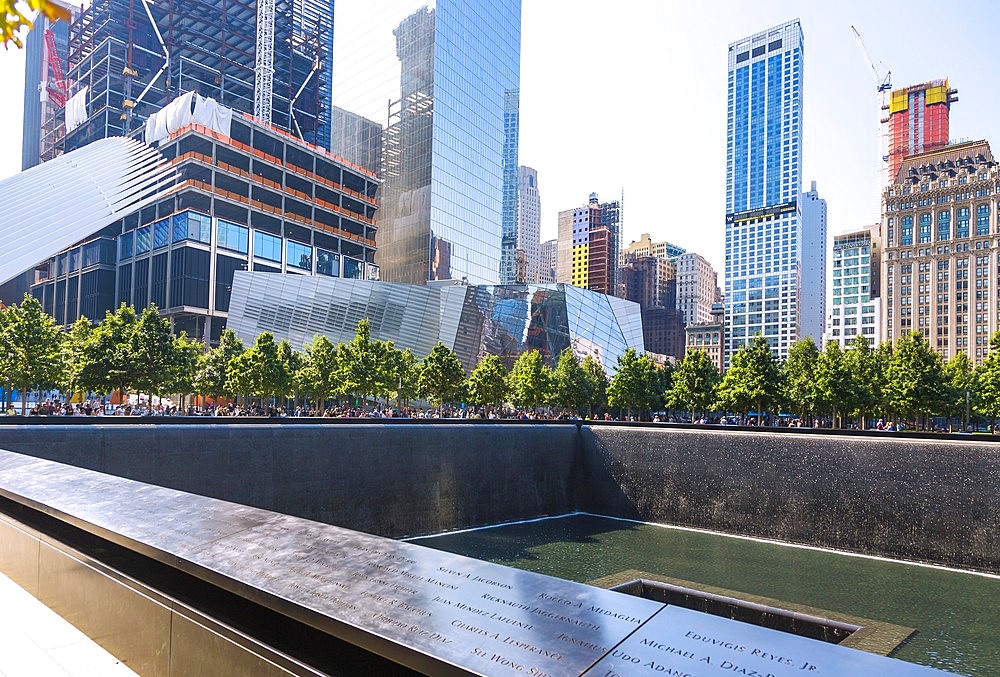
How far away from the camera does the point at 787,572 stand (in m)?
20.2

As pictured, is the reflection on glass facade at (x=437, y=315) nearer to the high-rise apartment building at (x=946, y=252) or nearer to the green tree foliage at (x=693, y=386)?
the green tree foliage at (x=693, y=386)

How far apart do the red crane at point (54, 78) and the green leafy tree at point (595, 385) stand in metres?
103

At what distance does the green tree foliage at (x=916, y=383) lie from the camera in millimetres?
49188

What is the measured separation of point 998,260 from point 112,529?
5185 inches

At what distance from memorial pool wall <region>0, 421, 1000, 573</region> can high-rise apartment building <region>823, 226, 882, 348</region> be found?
6460 inches

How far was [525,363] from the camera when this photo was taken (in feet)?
201

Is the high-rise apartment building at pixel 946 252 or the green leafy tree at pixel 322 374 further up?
the high-rise apartment building at pixel 946 252

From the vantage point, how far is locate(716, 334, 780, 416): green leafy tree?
50.5m

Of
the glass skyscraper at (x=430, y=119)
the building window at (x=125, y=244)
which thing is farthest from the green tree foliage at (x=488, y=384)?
the glass skyscraper at (x=430, y=119)

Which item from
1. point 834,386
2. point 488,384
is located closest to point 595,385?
point 488,384

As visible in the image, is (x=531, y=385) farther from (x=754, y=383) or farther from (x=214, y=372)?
(x=214, y=372)

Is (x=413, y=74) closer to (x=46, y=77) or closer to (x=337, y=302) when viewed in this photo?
(x=337, y=302)

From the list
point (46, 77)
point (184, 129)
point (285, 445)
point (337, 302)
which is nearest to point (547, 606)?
point (285, 445)

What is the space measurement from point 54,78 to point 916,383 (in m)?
139
